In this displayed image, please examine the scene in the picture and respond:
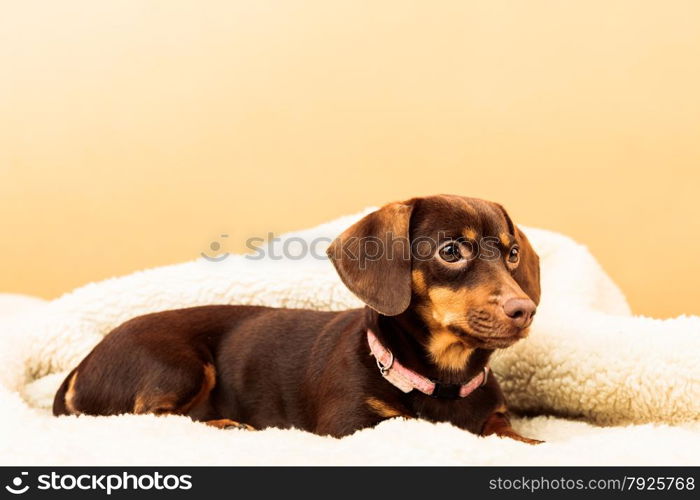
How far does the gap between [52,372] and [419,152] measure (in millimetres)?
2028

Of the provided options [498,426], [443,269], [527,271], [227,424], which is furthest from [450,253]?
[227,424]

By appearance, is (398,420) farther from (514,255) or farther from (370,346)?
(514,255)

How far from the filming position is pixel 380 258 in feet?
6.69

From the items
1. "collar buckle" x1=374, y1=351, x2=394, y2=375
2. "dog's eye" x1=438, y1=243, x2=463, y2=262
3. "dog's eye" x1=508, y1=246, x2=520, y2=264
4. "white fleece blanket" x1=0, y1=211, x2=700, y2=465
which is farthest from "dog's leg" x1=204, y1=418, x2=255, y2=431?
"dog's eye" x1=508, y1=246, x2=520, y2=264

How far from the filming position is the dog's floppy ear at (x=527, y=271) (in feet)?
7.30

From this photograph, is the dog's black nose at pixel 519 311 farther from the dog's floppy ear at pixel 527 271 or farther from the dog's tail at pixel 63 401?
the dog's tail at pixel 63 401

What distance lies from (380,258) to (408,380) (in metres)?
0.33

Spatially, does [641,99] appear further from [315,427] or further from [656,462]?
[656,462]

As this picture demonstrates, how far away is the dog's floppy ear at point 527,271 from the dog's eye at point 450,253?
24cm

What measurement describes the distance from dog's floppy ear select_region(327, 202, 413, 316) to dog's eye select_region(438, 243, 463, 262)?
0.29ft

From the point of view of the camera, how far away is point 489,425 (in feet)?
7.02

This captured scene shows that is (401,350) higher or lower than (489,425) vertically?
higher
